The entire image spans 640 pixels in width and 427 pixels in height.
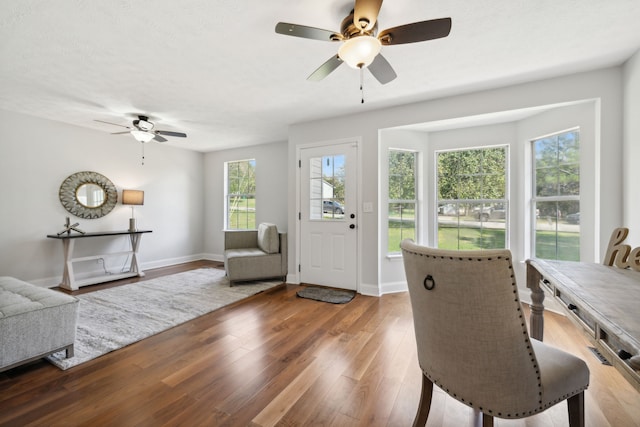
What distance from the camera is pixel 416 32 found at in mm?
1558

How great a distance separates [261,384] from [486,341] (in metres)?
1.41

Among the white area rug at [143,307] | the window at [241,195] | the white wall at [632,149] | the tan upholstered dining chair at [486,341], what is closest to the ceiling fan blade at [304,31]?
the tan upholstered dining chair at [486,341]

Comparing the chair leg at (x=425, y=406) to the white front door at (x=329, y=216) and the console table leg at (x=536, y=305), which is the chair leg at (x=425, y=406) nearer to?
the console table leg at (x=536, y=305)

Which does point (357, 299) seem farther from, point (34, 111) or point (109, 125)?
point (34, 111)

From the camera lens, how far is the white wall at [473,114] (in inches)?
91.9

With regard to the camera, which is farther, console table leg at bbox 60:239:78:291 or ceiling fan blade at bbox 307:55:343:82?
console table leg at bbox 60:239:78:291

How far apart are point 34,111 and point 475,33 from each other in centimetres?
518

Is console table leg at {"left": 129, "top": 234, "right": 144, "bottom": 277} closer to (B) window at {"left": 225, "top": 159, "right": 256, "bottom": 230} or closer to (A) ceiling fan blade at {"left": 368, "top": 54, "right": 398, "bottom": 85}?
(B) window at {"left": 225, "top": 159, "right": 256, "bottom": 230}

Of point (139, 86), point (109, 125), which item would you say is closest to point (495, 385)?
point (139, 86)

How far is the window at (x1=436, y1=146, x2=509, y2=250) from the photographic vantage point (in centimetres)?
345

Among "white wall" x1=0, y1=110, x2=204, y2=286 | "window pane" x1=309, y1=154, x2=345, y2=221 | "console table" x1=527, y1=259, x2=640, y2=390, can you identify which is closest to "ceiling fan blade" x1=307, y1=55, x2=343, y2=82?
"window pane" x1=309, y1=154, x2=345, y2=221

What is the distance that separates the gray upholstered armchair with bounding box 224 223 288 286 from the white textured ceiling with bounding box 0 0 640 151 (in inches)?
76.3

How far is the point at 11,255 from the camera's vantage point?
3.56 metres

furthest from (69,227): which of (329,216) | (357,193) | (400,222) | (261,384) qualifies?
(400,222)
